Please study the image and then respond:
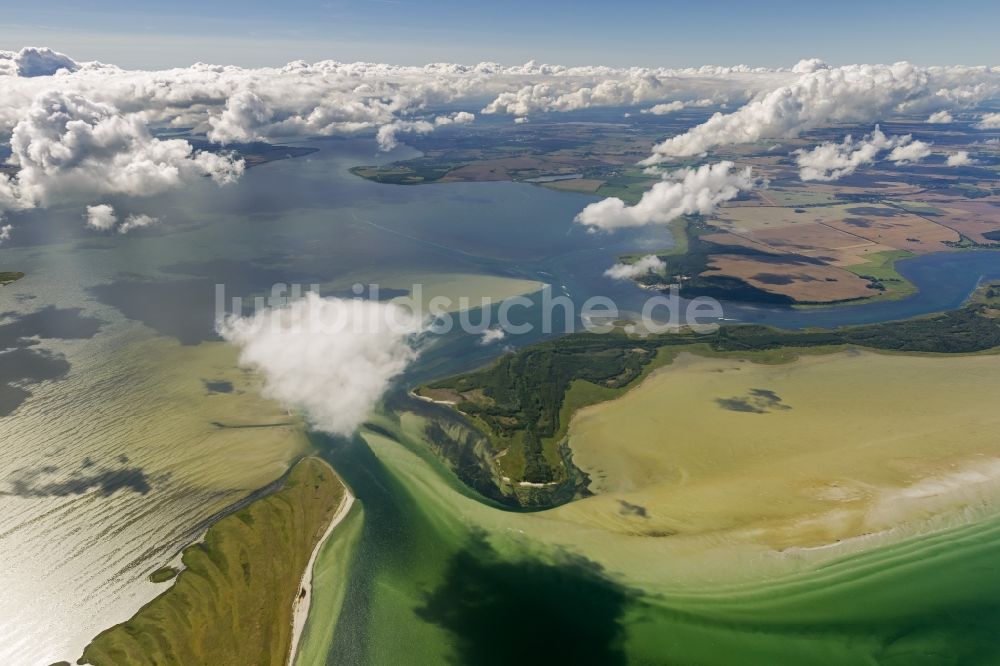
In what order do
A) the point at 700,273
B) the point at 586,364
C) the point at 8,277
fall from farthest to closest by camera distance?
the point at 700,273 < the point at 8,277 < the point at 586,364

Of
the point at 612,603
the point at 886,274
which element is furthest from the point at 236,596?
the point at 886,274

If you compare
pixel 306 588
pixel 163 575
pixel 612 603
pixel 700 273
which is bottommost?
pixel 612 603

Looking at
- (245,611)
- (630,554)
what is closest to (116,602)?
(245,611)

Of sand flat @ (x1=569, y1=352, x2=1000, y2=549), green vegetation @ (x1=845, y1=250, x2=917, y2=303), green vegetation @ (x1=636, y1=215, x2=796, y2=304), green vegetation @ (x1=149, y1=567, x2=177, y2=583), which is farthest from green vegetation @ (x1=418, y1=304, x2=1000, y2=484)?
green vegetation @ (x1=149, y1=567, x2=177, y2=583)

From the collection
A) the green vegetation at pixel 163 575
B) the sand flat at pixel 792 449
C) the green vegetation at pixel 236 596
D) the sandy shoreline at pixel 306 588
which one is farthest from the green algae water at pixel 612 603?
the green vegetation at pixel 163 575

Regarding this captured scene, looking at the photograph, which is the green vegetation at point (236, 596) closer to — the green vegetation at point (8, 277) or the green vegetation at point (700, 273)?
the green vegetation at point (700, 273)

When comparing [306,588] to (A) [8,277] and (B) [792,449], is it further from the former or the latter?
(A) [8,277]

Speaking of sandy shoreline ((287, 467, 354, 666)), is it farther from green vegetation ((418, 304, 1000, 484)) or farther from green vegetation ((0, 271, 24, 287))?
green vegetation ((0, 271, 24, 287))

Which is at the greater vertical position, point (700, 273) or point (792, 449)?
point (700, 273)
